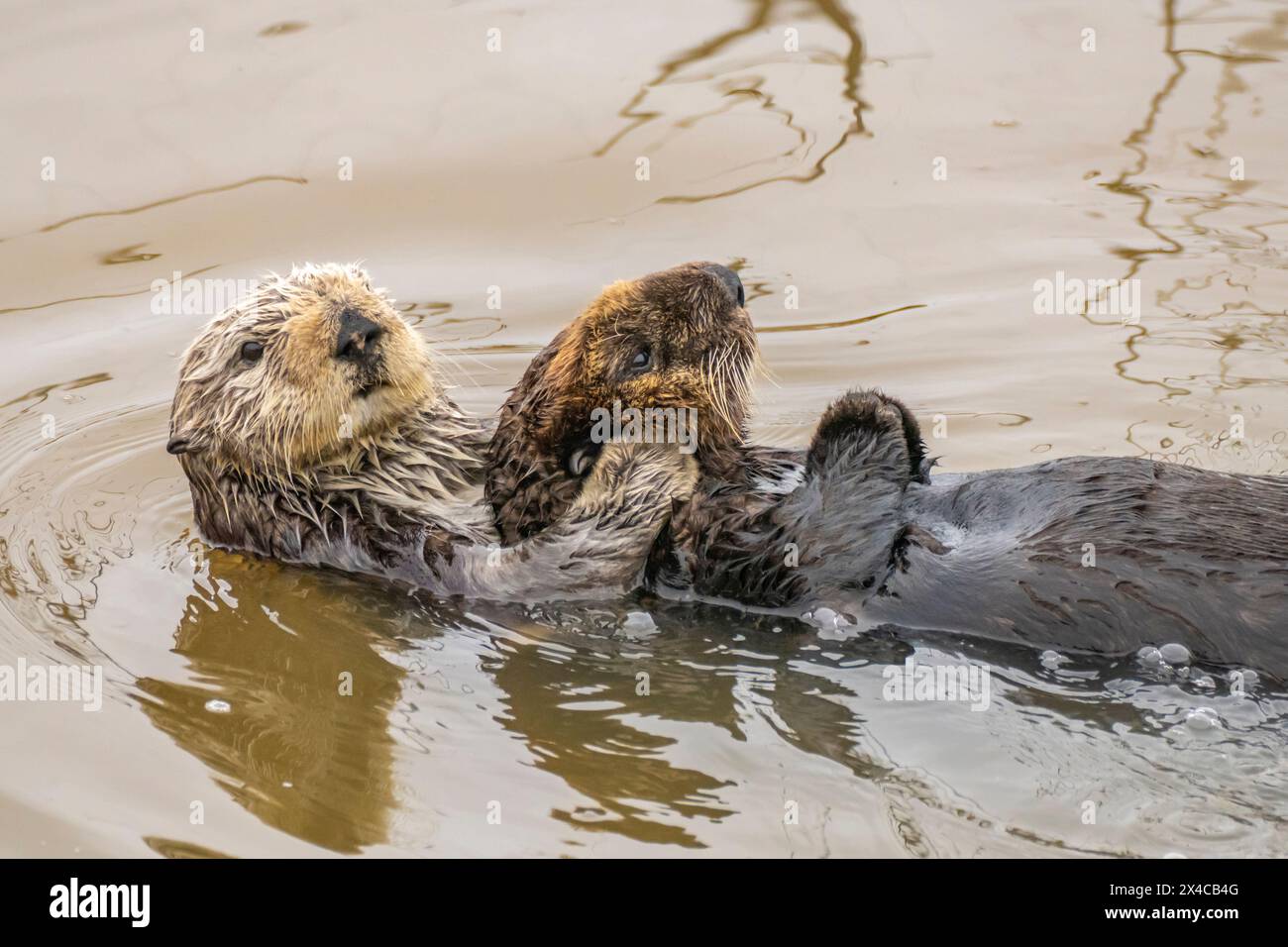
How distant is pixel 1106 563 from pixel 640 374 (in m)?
1.47

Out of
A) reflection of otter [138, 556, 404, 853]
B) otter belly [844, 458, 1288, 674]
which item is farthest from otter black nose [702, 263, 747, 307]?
reflection of otter [138, 556, 404, 853]

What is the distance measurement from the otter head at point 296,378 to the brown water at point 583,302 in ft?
1.56

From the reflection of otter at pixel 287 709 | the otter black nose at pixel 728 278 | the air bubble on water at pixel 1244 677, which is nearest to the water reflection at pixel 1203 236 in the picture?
the otter black nose at pixel 728 278

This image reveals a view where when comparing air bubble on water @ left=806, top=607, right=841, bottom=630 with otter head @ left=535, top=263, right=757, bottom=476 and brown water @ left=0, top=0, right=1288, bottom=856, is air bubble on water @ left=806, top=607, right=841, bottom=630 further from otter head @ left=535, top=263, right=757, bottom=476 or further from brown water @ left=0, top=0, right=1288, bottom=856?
otter head @ left=535, top=263, right=757, bottom=476

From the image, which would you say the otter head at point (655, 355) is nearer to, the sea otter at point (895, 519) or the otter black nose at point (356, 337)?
the sea otter at point (895, 519)

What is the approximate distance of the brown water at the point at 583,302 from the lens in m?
3.90

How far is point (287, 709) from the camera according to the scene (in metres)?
4.57

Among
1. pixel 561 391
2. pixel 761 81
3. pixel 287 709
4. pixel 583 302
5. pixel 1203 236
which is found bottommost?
pixel 287 709

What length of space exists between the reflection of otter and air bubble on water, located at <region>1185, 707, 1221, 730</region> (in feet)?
6.89

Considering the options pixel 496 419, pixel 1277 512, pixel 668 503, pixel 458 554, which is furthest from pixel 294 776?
pixel 1277 512

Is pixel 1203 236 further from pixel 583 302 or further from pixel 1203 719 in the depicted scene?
pixel 1203 719

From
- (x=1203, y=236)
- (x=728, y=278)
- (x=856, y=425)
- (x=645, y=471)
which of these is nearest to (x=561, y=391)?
(x=645, y=471)

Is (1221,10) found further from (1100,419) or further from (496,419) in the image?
(496,419)

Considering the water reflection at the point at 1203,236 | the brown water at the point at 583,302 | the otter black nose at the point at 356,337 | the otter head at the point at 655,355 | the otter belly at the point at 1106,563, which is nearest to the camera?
the otter belly at the point at 1106,563
